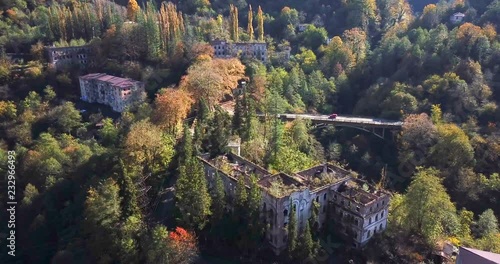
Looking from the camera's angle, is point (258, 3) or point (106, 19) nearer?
point (106, 19)

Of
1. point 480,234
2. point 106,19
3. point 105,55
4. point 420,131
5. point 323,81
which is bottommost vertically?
point 480,234

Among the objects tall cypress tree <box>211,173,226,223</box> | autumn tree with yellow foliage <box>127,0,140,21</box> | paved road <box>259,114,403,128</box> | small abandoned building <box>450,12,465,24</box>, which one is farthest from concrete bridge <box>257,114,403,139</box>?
autumn tree with yellow foliage <box>127,0,140,21</box>

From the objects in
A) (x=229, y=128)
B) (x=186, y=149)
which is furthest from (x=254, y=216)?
(x=229, y=128)

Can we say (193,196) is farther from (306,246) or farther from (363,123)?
(363,123)

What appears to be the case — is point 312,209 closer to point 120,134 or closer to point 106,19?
point 120,134

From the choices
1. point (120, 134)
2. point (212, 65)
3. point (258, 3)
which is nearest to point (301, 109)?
point (212, 65)

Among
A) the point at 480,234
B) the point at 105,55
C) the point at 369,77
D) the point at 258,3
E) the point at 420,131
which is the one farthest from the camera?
the point at 258,3
